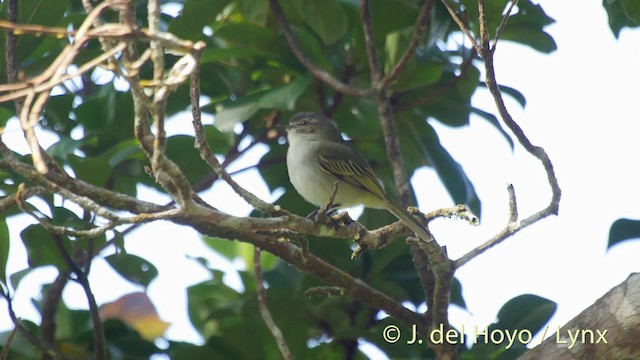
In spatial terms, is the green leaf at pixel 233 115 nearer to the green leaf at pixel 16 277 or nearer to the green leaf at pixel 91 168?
the green leaf at pixel 91 168

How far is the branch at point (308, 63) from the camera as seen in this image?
440cm

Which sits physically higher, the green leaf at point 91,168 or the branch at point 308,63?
the branch at point 308,63

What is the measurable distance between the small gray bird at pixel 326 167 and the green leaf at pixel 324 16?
478 mm

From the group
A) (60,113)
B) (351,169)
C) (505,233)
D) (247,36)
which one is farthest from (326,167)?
(505,233)

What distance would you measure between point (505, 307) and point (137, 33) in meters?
3.14

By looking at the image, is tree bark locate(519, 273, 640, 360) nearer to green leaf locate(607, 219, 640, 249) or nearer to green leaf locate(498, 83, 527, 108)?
green leaf locate(607, 219, 640, 249)

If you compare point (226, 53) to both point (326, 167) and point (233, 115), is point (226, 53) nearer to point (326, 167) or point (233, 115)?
point (233, 115)

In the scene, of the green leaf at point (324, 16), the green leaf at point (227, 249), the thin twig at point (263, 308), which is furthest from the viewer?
the green leaf at point (227, 249)

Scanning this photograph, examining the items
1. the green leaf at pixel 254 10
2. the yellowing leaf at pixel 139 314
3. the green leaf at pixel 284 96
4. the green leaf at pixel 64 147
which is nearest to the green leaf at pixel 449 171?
the green leaf at pixel 284 96

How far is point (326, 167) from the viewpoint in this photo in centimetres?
541

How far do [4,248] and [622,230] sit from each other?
9.91 feet

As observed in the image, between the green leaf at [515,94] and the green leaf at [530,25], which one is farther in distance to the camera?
the green leaf at [515,94]

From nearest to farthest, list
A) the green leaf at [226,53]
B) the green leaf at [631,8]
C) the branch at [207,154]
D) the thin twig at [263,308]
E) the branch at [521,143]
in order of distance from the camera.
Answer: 1. the branch at [207,154]
2. the branch at [521,143]
3. the thin twig at [263,308]
4. the green leaf at [226,53]
5. the green leaf at [631,8]

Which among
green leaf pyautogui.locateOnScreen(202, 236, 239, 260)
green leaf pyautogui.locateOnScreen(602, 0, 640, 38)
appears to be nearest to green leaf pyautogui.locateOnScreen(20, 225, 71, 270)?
green leaf pyautogui.locateOnScreen(202, 236, 239, 260)
